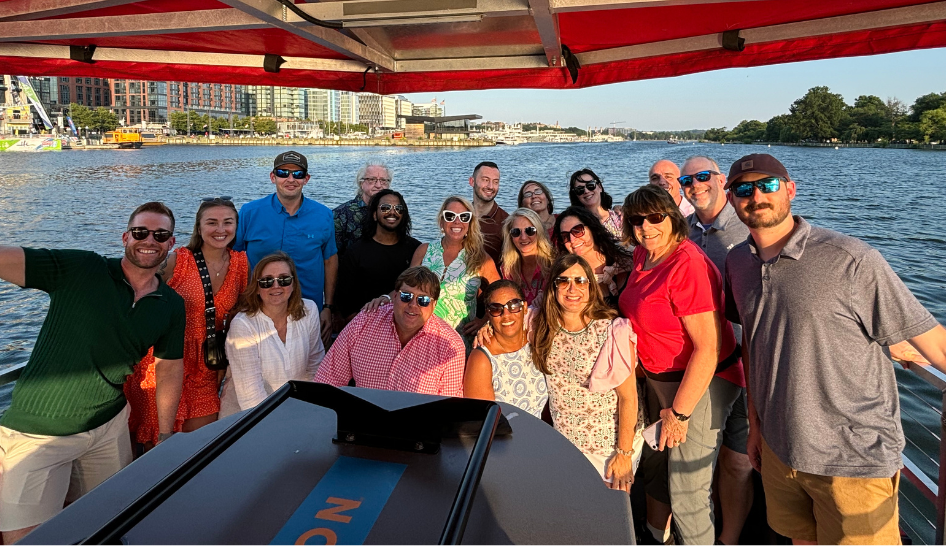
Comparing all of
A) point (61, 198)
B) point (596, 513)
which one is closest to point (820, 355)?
point (596, 513)

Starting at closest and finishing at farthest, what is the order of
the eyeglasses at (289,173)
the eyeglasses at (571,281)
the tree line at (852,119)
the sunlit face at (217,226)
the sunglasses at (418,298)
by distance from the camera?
1. the eyeglasses at (571,281)
2. the sunglasses at (418,298)
3. the sunlit face at (217,226)
4. the eyeglasses at (289,173)
5. the tree line at (852,119)

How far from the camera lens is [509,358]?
246 cm

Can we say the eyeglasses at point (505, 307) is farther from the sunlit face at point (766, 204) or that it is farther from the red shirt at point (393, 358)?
the sunlit face at point (766, 204)

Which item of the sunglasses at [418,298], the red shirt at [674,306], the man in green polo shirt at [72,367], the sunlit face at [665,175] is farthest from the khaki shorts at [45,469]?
the sunlit face at [665,175]

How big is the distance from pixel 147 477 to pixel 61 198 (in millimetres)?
27302

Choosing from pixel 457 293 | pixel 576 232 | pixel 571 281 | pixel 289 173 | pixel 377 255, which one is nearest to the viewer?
pixel 571 281

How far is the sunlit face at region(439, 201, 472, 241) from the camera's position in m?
3.14

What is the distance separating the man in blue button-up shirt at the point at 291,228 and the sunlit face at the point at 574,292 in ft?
5.21

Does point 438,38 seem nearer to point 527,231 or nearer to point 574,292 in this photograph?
point 527,231

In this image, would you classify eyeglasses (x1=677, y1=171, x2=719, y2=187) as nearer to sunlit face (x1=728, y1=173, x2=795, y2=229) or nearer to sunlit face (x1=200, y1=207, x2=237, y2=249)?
sunlit face (x1=728, y1=173, x2=795, y2=229)

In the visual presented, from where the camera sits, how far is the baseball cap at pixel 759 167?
1857 millimetres

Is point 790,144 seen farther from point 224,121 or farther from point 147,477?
point 147,477

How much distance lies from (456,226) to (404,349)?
916 millimetres

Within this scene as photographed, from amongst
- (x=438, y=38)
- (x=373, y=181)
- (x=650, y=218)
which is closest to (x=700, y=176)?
(x=650, y=218)
